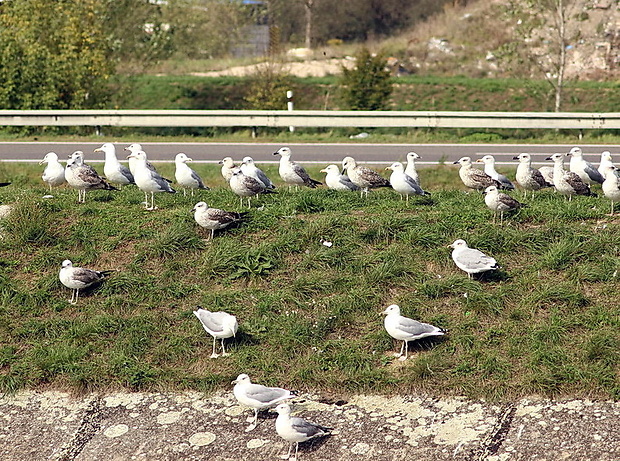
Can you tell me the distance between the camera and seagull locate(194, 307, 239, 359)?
8461mm

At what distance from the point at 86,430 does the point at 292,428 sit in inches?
75.3

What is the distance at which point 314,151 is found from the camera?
18.9 m

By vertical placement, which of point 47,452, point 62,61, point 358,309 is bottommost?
point 47,452

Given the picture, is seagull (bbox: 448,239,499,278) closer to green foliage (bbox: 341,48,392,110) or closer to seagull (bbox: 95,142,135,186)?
seagull (bbox: 95,142,135,186)

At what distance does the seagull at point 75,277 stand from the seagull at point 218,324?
1.40 m

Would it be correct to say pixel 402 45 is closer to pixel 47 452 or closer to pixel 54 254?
pixel 54 254

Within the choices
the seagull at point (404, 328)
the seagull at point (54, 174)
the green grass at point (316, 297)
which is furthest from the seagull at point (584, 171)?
the seagull at point (54, 174)

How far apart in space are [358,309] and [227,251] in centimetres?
172

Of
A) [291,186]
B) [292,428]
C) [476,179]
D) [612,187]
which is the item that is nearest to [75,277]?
[292,428]

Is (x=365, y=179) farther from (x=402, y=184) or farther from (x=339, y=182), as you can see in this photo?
(x=402, y=184)

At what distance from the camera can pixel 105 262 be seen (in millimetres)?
9906

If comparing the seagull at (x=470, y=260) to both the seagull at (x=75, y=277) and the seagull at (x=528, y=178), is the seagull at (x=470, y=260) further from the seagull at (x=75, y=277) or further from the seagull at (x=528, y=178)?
the seagull at (x=75, y=277)

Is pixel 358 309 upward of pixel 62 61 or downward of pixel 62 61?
downward

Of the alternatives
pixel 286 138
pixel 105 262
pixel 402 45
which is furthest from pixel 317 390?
pixel 402 45
